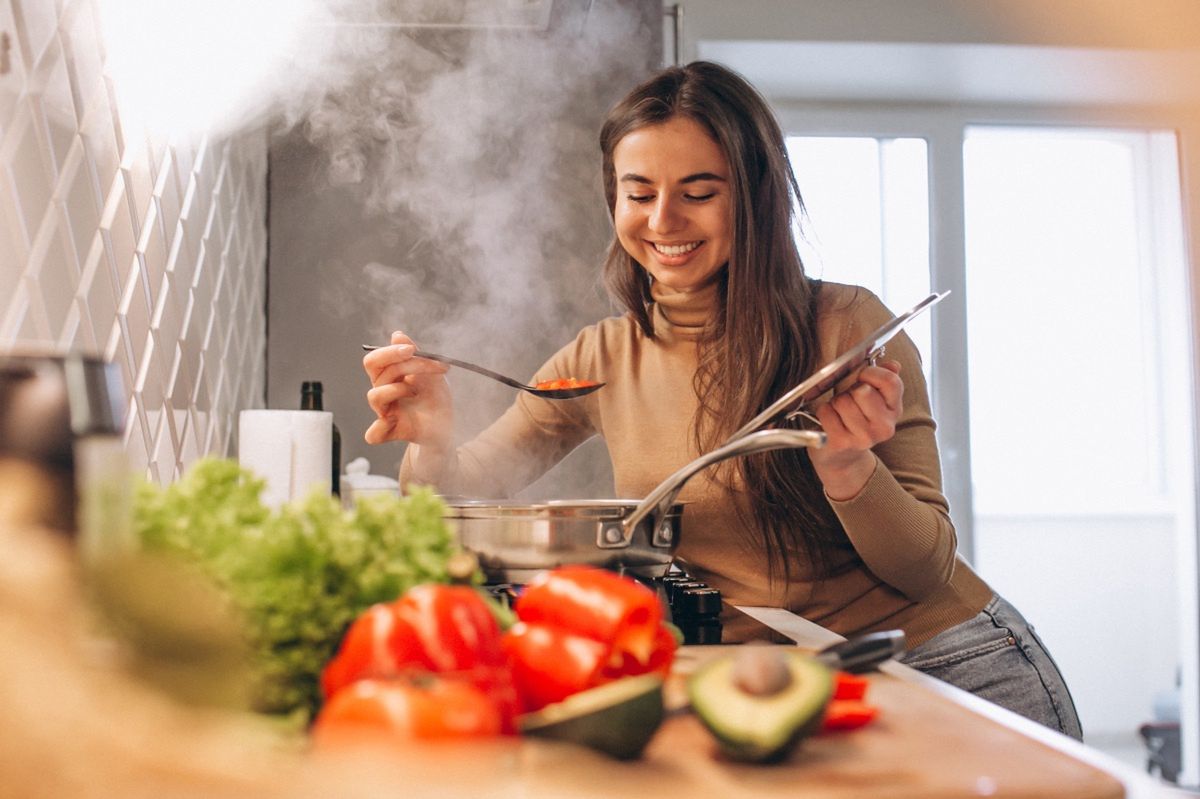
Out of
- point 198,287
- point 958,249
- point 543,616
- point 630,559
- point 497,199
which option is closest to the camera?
point 543,616

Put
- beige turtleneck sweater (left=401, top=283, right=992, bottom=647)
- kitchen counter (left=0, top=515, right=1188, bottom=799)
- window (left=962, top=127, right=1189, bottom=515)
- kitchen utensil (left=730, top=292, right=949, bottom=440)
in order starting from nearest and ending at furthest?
kitchen counter (left=0, top=515, right=1188, bottom=799)
kitchen utensil (left=730, top=292, right=949, bottom=440)
beige turtleneck sweater (left=401, top=283, right=992, bottom=647)
window (left=962, top=127, right=1189, bottom=515)

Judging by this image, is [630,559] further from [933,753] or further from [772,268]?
[772,268]

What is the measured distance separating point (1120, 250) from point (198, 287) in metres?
3.76

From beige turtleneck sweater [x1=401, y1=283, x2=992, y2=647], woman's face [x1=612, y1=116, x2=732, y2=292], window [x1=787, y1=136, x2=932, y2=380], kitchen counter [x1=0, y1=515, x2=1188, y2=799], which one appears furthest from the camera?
window [x1=787, y1=136, x2=932, y2=380]

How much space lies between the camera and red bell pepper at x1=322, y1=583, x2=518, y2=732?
0.60 metres

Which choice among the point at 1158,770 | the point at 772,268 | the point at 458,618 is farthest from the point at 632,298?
the point at 1158,770

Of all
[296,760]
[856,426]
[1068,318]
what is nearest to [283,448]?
[856,426]

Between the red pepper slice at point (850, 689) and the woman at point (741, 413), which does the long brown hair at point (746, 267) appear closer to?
the woman at point (741, 413)

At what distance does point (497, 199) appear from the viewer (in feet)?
8.01

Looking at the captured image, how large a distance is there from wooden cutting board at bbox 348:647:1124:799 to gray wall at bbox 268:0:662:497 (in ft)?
5.86

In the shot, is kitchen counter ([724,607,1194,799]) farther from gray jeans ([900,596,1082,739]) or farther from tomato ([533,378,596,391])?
tomato ([533,378,596,391])

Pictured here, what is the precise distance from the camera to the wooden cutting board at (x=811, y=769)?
48cm

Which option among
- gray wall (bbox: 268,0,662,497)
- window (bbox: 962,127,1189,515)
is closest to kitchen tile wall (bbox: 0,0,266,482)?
gray wall (bbox: 268,0,662,497)

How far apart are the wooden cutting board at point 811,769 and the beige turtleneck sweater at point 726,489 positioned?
52 centimetres
